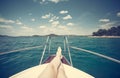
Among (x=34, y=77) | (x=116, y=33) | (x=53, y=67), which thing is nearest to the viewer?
(x=53, y=67)

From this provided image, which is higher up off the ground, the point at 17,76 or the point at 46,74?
the point at 46,74

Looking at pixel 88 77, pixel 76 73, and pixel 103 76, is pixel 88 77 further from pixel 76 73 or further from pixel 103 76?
pixel 103 76

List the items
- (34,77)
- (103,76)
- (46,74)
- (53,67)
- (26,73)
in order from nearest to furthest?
(46,74)
(53,67)
(34,77)
(26,73)
(103,76)

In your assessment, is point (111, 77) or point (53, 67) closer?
point (53, 67)

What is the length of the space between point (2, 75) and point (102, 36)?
80.7m

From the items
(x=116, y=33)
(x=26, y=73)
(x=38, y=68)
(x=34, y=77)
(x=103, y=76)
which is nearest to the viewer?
(x=34, y=77)

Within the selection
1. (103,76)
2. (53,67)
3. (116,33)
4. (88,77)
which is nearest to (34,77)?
(53,67)

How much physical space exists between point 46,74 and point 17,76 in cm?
70

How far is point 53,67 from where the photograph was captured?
46.1 inches

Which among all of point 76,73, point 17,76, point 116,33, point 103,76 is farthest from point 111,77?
point 116,33

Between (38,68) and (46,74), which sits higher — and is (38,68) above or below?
below

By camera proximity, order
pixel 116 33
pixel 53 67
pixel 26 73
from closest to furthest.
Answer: pixel 53 67 < pixel 26 73 < pixel 116 33

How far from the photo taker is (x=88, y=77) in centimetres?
158

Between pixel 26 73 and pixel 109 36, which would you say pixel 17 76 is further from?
pixel 109 36
